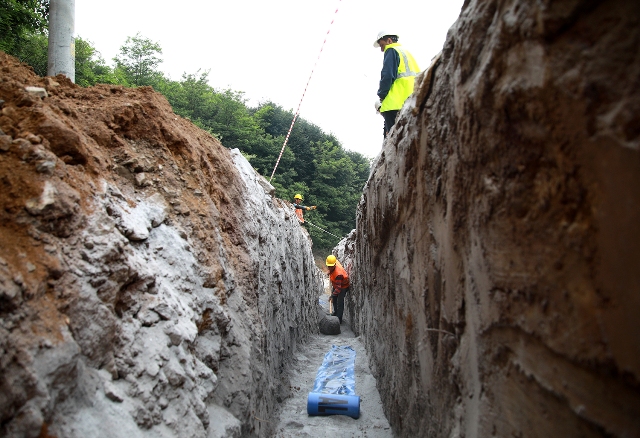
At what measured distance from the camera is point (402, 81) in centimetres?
561

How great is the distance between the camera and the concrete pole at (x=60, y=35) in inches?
195

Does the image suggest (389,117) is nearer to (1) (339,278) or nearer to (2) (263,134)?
(1) (339,278)

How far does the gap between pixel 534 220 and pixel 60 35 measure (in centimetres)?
551

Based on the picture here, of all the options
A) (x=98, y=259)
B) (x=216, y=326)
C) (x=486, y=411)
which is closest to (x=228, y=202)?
(x=216, y=326)

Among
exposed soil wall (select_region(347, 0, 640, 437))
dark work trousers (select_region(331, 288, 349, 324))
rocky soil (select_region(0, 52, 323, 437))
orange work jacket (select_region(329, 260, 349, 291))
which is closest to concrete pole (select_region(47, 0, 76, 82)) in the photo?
rocky soil (select_region(0, 52, 323, 437))

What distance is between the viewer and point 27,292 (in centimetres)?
202

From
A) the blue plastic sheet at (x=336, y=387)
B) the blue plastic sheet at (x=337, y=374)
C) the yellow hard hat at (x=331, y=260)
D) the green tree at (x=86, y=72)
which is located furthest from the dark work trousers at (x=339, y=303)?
the green tree at (x=86, y=72)

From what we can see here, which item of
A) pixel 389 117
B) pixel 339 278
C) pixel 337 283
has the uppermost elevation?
pixel 389 117

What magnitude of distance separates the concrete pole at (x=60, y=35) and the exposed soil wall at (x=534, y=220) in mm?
Answer: 4334

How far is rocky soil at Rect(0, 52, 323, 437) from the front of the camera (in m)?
2.00

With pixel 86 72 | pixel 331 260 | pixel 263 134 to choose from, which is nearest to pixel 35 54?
pixel 86 72

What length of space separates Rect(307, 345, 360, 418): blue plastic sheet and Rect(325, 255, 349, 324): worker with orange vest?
3060 millimetres

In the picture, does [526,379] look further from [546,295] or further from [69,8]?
[69,8]

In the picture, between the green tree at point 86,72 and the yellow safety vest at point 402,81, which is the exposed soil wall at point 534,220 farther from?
the green tree at point 86,72
